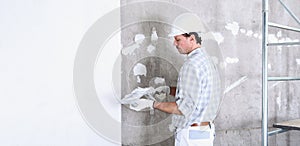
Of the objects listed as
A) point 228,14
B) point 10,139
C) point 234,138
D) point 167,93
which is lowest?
point 234,138

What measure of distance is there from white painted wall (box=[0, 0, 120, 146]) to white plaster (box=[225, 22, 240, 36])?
3.67 ft

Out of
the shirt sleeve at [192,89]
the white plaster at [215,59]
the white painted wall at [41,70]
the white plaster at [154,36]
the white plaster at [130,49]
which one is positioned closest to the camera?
the white painted wall at [41,70]

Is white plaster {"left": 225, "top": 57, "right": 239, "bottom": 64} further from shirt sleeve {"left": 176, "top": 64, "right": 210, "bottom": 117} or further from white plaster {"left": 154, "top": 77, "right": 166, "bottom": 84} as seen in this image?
shirt sleeve {"left": 176, "top": 64, "right": 210, "bottom": 117}

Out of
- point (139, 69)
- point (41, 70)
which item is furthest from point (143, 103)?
point (41, 70)

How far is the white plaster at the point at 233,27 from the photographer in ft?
8.54

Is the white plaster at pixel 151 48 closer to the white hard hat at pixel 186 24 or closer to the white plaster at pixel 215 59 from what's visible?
the white hard hat at pixel 186 24

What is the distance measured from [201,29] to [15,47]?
1.35 metres

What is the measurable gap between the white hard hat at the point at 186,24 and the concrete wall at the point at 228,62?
1.9 inches

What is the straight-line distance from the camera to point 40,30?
180 cm

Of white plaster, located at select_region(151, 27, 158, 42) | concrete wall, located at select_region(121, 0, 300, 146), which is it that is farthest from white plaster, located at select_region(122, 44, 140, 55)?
white plaster, located at select_region(151, 27, 158, 42)

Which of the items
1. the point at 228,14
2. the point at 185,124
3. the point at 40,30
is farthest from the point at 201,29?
the point at 40,30

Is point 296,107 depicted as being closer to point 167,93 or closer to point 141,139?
point 167,93

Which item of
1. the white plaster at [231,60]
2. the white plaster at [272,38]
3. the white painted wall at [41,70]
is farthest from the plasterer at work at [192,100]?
the white plaster at [272,38]

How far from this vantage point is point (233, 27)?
263 centimetres
